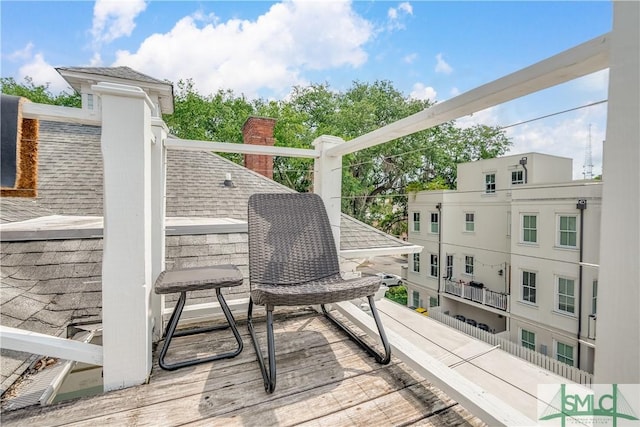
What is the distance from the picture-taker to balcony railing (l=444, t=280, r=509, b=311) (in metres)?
8.99

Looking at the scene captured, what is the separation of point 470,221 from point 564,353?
412 cm

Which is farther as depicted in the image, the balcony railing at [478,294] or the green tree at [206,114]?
the green tree at [206,114]

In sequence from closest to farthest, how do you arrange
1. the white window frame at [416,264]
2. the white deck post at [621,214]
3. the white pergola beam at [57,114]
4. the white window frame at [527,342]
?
the white deck post at [621,214] → the white pergola beam at [57,114] → the white window frame at [527,342] → the white window frame at [416,264]

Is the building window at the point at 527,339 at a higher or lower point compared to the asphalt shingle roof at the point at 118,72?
lower

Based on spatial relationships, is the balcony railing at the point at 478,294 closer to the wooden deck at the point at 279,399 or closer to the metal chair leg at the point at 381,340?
the metal chair leg at the point at 381,340

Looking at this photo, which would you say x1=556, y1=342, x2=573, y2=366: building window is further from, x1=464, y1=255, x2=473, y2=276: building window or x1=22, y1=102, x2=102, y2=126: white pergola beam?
x1=22, y1=102, x2=102, y2=126: white pergola beam

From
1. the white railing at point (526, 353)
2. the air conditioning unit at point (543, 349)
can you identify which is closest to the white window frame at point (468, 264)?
the white railing at point (526, 353)

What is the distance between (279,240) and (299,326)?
0.67m

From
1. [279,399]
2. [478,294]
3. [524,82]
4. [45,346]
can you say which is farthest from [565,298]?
[45,346]

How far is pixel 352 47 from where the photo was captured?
44.4 ft

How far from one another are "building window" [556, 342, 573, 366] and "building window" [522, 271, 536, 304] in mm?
1343

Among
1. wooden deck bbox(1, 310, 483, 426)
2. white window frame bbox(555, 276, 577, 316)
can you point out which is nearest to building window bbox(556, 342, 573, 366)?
white window frame bbox(555, 276, 577, 316)

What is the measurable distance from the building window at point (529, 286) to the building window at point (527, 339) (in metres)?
1.25

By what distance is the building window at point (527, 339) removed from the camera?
320 inches
